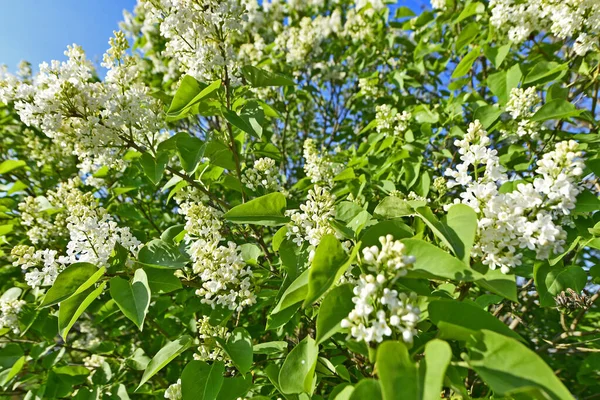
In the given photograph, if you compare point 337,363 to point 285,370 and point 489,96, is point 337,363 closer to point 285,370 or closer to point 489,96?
point 285,370

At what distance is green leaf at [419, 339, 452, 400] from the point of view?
36.4 inches

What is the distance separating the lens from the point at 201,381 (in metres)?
1.73

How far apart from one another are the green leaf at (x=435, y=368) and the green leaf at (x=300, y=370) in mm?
482

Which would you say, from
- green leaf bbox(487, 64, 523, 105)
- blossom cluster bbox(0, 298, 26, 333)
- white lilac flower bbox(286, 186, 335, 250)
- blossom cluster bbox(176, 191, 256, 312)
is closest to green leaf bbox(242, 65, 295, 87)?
white lilac flower bbox(286, 186, 335, 250)

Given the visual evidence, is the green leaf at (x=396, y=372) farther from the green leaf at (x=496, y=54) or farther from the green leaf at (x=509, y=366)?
the green leaf at (x=496, y=54)

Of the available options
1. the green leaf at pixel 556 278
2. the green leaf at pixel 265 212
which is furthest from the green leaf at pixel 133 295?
the green leaf at pixel 556 278

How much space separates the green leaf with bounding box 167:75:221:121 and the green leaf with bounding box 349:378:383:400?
4.92 feet

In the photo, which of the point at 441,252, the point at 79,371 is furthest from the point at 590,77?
the point at 79,371

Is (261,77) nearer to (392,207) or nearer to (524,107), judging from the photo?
(392,207)

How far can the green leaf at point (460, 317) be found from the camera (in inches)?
45.9

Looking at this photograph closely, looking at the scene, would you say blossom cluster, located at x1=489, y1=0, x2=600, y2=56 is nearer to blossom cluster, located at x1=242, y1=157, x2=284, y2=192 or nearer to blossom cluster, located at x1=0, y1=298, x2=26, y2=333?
blossom cluster, located at x1=242, y1=157, x2=284, y2=192

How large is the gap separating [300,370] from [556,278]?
1290 millimetres

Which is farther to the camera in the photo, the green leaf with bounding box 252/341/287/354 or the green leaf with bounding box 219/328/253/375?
the green leaf with bounding box 252/341/287/354

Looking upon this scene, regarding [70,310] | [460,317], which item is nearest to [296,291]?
[460,317]
